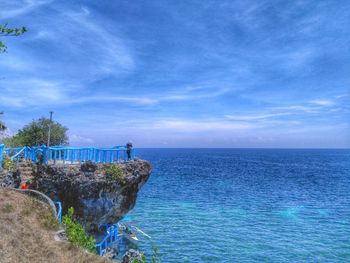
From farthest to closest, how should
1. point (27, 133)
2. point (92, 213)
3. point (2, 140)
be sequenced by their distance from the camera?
point (27, 133)
point (2, 140)
point (92, 213)

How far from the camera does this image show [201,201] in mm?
49969

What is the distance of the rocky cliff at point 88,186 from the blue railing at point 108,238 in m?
2.29

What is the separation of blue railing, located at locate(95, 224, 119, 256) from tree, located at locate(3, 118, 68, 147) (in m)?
14.5

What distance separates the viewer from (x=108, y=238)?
28.9 m

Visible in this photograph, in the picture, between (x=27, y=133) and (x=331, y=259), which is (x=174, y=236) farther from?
(x=27, y=133)

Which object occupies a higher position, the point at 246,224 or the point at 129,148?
the point at 129,148

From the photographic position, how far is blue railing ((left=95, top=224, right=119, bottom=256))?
1004 inches

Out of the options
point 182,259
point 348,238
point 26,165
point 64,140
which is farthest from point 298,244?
point 64,140

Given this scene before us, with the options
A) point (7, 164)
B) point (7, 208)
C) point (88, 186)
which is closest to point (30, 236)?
point (7, 208)

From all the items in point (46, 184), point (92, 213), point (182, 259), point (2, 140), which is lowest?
point (182, 259)

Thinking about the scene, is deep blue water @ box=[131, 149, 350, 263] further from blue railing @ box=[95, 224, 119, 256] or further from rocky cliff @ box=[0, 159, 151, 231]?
rocky cliff @ box=[0, 159, 151, 231]

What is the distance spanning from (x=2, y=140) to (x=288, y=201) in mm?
43688

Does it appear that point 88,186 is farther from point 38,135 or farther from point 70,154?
point 38,135

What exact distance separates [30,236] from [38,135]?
91.7 feet
